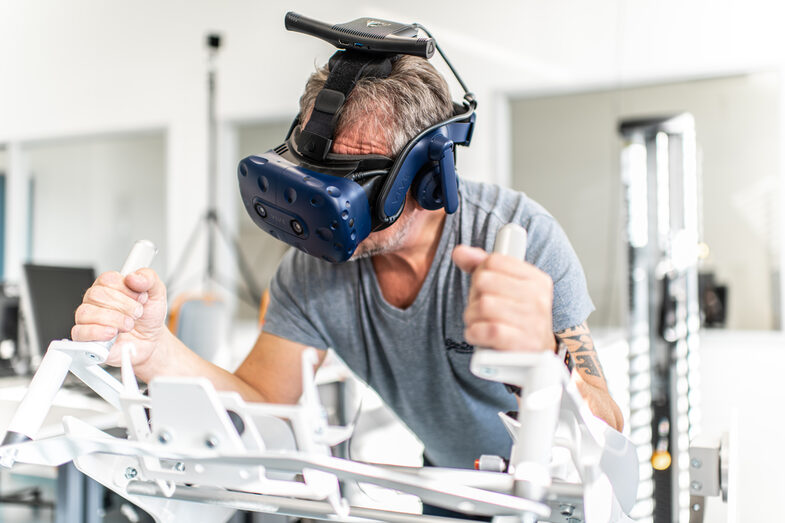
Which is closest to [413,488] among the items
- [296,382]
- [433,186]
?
[433,186]

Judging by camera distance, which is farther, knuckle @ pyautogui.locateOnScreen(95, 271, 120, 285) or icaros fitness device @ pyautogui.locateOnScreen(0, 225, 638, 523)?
knuckle @ pyautogui.locateOnScreen(95, 271, 120, 285)

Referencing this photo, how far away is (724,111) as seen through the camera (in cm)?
332

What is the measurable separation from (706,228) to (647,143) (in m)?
1.11

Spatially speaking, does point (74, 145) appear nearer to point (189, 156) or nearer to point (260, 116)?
point (189, 156)

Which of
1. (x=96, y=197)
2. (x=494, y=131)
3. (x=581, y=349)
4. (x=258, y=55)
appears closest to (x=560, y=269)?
(x=581, y=349)

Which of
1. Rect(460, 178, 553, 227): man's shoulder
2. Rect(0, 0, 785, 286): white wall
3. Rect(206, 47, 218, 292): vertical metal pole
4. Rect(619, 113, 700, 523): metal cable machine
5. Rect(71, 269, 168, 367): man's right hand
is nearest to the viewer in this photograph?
Rect(71, 269, 168, 367): man's right hand

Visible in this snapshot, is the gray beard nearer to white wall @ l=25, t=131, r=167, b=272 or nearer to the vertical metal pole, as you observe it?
the vertical metal pole

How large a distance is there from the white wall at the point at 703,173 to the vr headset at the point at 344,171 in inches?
106

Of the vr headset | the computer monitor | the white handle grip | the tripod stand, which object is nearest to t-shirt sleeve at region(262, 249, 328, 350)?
the vr headset

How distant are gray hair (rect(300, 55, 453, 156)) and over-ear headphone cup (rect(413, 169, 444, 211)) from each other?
5 centimetres

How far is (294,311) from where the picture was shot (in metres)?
1.26

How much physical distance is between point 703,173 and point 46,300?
2.88m

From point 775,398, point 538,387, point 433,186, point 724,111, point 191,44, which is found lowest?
point 775,398

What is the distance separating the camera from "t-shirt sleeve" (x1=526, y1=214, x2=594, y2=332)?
3.32ft
